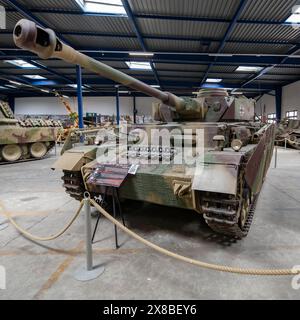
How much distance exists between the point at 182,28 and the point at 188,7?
5.36 ft

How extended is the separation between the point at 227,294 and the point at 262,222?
2.18 m

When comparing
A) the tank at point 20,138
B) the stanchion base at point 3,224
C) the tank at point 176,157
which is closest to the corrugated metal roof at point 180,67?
the tank at point 20,138

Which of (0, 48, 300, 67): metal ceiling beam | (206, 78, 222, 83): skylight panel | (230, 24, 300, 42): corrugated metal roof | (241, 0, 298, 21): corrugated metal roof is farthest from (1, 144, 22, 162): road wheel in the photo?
(206, 78, 222, 83): skylight panel

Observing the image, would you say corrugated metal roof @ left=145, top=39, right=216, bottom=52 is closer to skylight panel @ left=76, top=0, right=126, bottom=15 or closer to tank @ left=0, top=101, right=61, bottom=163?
skylight panel @ left=76, top=0, right=126, bottom=15

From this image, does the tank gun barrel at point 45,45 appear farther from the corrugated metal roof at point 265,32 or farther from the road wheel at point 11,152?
the road wheel at point 11,152

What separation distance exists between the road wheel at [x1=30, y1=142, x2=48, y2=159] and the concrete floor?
778 centimetres

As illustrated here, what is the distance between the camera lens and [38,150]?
1310cm

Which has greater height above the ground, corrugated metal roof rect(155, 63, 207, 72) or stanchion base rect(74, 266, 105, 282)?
corrugated metal roof rect(155, 63, 207, 72)

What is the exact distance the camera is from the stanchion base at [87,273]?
2.79 metres

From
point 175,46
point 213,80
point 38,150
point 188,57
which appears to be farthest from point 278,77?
point 38,150

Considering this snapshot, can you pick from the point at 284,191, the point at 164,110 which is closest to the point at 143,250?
the point at 164,110

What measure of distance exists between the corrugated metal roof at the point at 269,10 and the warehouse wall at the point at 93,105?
60.5 feet

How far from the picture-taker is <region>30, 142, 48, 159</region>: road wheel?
1272cm

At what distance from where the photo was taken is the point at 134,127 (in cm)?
509
